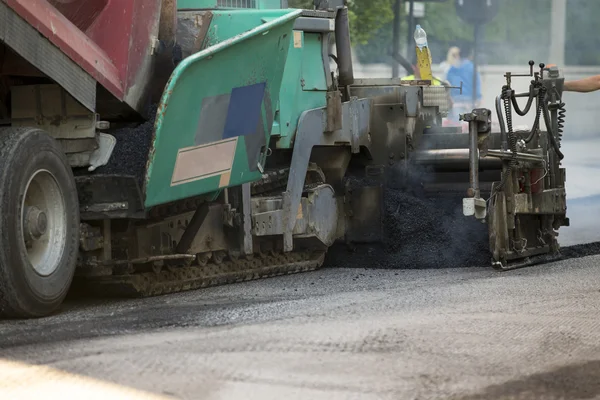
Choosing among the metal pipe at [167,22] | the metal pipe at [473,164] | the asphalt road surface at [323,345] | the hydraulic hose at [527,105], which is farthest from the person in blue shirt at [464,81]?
the asphalt road surface at [323,345]

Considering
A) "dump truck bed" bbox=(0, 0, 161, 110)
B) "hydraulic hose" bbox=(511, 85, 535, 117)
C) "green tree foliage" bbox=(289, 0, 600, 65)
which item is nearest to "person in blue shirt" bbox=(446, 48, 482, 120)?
"green tree foliage" bbox=(289, 0, 600, 65)

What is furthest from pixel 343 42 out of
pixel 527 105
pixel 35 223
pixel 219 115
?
pixel 35 223

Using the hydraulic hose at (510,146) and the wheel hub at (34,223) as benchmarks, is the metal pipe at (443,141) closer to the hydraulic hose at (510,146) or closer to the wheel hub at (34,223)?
the hydraulic hose at (510,146)

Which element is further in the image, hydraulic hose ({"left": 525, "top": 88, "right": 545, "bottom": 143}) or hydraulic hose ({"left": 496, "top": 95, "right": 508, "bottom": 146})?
hydraulic hose ({"left": 525, "top": 88, "right": 545, "bottom": 143})

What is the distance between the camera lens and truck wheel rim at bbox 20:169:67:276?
297 inches

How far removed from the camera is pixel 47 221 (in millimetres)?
7562

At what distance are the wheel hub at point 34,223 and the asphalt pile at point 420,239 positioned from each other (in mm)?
4023

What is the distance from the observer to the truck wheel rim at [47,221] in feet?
24.7

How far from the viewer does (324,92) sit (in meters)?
10.6

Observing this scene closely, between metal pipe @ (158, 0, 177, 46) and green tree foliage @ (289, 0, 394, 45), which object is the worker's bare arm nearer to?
metal pipe @ (158, 0, 177, 46)

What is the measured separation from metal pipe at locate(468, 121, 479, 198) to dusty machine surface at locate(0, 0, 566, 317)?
12mm

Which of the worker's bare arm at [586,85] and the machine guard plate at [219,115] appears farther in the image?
the worker's bare arm at [586,85]

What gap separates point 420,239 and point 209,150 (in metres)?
3.12

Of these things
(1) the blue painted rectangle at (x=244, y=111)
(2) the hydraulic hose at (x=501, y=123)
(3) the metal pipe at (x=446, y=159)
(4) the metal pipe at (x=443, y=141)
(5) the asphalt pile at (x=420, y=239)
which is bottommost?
(5) the asphalt pile at (x=420, y=239)
